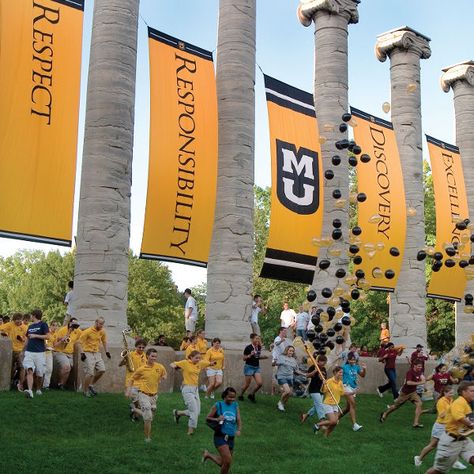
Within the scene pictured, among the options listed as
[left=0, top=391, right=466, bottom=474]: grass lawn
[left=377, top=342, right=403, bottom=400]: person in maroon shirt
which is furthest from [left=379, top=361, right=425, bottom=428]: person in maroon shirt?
[left=377, top=342, right=403, bottom=400]: person in maroon shirt

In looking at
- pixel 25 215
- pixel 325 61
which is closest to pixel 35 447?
pixel 25 215

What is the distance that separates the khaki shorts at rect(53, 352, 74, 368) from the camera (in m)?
17.8

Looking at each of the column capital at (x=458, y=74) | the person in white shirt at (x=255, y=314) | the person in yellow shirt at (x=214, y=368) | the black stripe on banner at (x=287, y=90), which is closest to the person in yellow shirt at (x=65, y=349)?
the person in yellow shirt at (x=214, y=368)

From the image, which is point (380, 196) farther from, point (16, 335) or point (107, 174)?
point (16, 335)

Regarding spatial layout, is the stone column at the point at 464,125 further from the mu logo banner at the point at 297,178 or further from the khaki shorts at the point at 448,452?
the khaki shorts at the point at 448,452

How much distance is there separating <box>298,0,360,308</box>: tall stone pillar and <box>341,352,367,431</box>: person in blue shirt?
19.8ft

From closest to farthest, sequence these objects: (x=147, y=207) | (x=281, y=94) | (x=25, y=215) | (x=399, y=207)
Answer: (x=25, y=215) < (x=147, y=207) < (x=281, y=94) < (x=399, y=207)

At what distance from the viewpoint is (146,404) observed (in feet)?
48.2

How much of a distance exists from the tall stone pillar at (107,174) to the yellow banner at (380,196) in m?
9.02

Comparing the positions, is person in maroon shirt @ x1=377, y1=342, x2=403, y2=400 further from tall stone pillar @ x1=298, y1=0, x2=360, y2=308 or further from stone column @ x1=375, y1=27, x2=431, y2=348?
stone column @ x1=375, y1=27, x2=431, y2=348

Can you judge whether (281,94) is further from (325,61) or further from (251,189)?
(325,61)

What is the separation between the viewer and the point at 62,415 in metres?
15.1

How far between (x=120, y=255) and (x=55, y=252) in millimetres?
46811

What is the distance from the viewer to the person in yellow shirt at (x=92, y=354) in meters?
17.1
